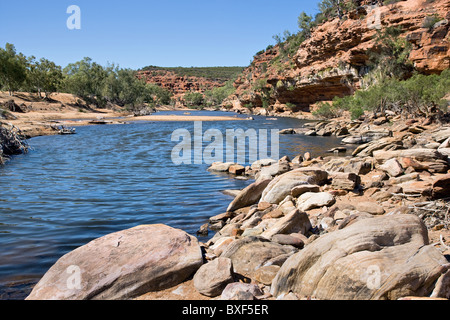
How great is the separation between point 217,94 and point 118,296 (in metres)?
111

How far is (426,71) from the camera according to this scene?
32.4 meters

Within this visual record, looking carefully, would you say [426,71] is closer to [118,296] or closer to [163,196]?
[163,196]

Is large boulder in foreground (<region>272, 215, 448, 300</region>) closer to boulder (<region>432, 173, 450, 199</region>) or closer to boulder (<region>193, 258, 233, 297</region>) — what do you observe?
boulder (<region>193, 258, 233, 297</region>)

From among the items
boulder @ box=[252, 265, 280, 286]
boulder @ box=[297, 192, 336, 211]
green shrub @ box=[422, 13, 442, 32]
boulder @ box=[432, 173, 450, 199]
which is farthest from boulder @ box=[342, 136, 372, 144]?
boulder @ box=[252, 265, 280, 286]

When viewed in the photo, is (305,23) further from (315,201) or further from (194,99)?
(315,201)

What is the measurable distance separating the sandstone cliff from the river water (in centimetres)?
3003

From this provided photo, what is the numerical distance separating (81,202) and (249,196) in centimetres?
465

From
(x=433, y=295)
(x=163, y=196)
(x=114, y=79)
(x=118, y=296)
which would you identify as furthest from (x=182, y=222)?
(x=114, y=79)

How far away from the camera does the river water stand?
5.70m

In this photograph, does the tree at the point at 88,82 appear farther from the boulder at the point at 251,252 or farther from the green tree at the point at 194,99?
the boulder at the point at 251,252

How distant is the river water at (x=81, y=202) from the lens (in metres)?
5.70

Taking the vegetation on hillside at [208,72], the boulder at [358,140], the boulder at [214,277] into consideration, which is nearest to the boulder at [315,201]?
the boulder at [214,277]

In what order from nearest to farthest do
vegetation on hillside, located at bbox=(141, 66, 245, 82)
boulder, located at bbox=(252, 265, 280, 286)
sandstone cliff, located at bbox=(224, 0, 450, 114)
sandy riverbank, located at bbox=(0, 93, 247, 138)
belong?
1. boulder, located at bbox=(252, 265, 280, 286)
2. sandstone cliff, located at bbox=(224, 0, 450, 114)
3. sandy riverbank, located at bbox=(0, 93, 247, 138)
4. vegetation on hillside, located at bbox=(141, 66, 245, 82)

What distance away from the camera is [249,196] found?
338 inches
